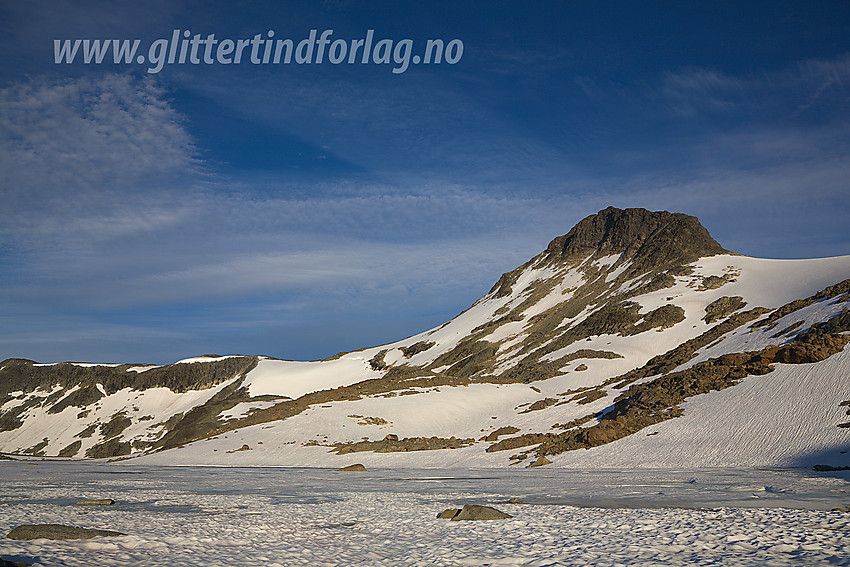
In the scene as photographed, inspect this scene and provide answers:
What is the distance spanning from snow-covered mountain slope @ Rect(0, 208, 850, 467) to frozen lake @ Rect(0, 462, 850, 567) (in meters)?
18.0

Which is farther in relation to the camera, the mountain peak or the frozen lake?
the mountain peak

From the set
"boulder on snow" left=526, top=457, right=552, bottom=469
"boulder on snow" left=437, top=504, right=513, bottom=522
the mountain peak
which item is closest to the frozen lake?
"boulder on snow" left=437, top=504, right=513, bottom=522

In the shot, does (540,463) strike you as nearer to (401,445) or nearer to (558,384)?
(401,445)

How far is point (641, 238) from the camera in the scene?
127188 mm

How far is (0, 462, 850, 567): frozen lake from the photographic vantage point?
941 centimetres

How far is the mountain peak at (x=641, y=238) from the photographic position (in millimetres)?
114062

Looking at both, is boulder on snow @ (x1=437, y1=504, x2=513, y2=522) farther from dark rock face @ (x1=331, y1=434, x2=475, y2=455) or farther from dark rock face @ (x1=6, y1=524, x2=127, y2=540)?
dark rock face @ (x1=331, y1=434, x2=475, y2=455)

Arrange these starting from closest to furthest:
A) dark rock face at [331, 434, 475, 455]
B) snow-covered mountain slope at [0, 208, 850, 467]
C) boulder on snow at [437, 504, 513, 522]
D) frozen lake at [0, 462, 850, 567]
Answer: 1. frozen lake at [0, 462, 850, 567]
2. boulder on snow at [437, 504, 513, 522]
3. snow-covered mountain slope at [0, 208, 850, 467]
4. dark rock face at [331, 434, 475, 455]

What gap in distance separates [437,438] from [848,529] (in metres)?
45.7

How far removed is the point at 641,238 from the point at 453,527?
125 meters

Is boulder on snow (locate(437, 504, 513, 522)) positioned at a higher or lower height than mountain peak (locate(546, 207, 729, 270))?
lower

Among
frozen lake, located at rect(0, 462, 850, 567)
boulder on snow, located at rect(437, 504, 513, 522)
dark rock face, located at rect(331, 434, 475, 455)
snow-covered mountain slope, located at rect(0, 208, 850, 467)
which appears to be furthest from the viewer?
dark rock face, located at rect(331, 434, 475, 455)

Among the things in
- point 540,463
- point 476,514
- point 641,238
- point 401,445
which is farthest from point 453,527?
point 641,238

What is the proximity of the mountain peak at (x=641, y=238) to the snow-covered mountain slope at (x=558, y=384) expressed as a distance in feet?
1.44
